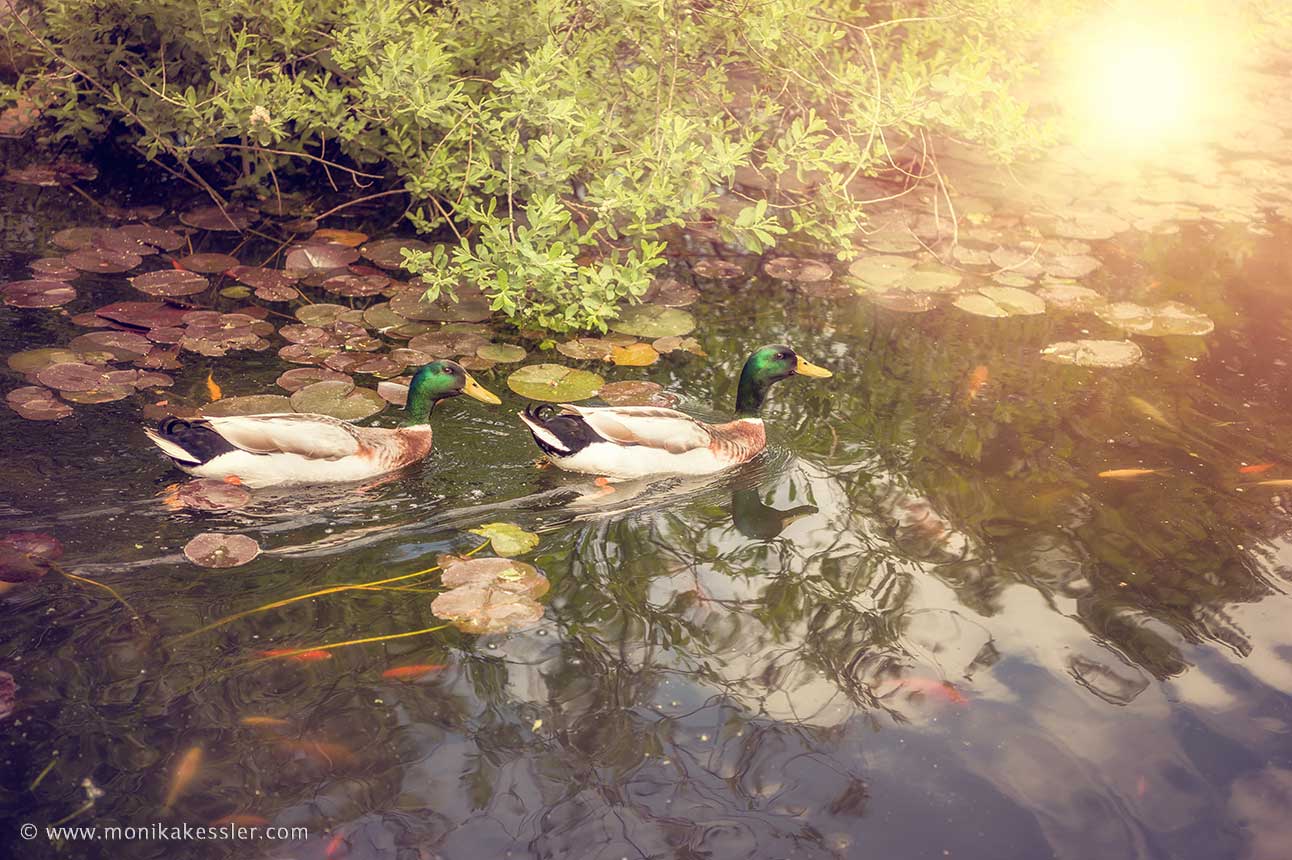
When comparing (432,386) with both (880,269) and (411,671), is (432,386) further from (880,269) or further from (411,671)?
(880,269)

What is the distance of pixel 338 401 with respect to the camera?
18.3 feet

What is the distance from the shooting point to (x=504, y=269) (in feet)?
20.8

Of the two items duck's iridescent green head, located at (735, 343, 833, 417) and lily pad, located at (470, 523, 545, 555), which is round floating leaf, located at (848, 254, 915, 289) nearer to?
duck's iridescent green head, located at (735, 343, 833, 417)

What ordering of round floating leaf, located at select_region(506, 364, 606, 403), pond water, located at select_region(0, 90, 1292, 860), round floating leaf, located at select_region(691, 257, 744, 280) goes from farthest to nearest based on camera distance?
1. round floating leaf, located at select_region(691, 257, 744, 280)
2. round floating leaf, located at select_region(506, 364, 606, 403)
3. pond water, located at select_region(0, 90, 1292, 860)

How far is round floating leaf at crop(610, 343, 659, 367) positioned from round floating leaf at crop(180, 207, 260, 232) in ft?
9.90

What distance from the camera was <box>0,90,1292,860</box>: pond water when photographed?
344 cm

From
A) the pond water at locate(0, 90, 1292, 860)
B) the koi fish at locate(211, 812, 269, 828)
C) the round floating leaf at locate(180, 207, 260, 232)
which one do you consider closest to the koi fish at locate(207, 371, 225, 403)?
the pond water at locate(0, 90, 1292, 860)

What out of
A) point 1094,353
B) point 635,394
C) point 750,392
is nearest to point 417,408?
point 635,394

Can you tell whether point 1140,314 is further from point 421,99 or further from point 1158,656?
point 421,99

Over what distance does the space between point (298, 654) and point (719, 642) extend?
4.88ft

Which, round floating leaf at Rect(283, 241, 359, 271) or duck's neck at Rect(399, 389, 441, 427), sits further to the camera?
round floating leaf at Rect(283, 241, 359, 271)

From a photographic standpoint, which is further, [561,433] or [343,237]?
[343,237]

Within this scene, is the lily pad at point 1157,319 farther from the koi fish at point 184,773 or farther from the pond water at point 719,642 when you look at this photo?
the koi fish at point 184,773

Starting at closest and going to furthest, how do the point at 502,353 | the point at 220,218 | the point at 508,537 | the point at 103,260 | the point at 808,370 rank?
1. the point at 508,537
2. the point at 808,370
3. the point at 502,353
4. the point at 103,260
5. the point at 220,218
